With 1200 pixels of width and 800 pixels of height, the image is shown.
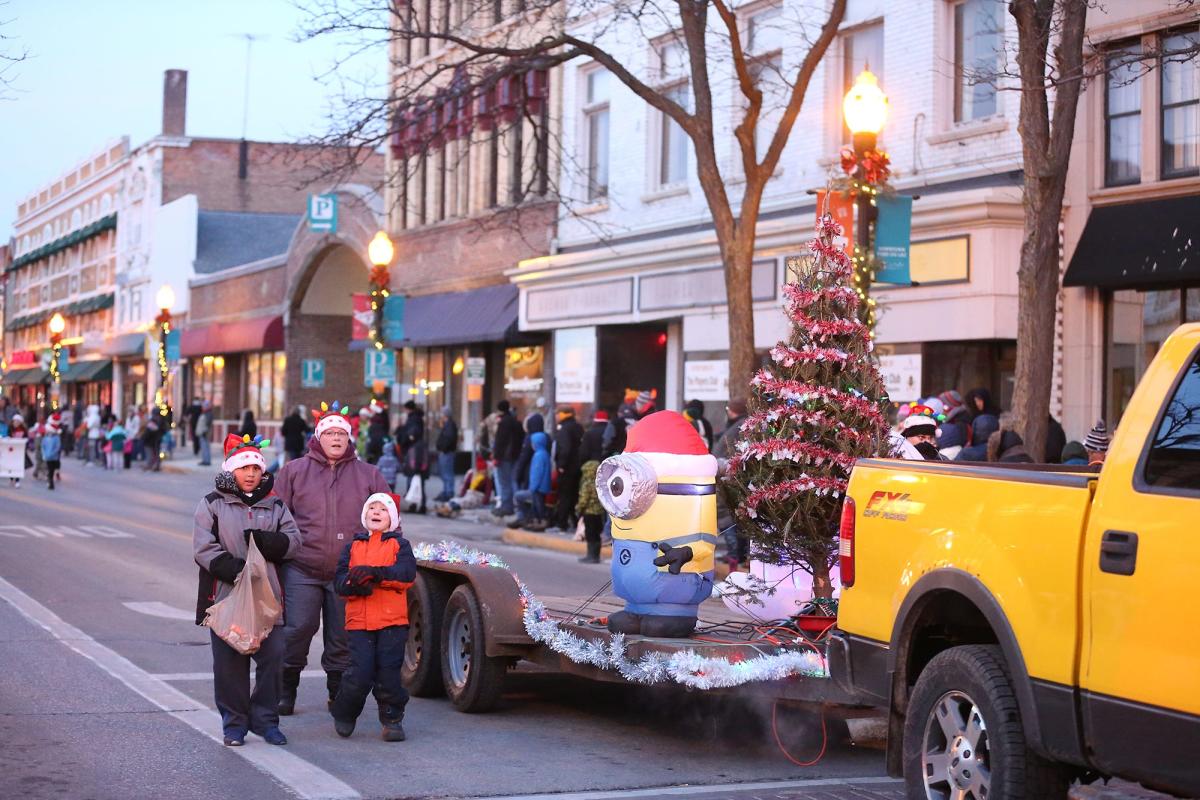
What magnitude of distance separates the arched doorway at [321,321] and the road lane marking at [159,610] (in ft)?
101

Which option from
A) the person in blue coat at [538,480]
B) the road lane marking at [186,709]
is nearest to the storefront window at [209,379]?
the person in blue coat at [538,480]

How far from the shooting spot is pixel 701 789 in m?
7.50

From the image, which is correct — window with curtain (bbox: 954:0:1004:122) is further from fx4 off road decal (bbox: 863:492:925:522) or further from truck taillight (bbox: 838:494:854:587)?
fx4 off road decal (bbox: 863:492:925:522)

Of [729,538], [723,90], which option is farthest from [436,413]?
[729,538]

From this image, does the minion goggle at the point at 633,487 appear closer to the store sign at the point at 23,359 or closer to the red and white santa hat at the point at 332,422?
the red and white santa hat at the point at 332,422

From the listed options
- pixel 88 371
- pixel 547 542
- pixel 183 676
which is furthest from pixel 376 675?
pixel 88 371

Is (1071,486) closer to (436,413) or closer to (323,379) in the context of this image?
(436,413)

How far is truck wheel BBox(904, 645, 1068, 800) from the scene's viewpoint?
18.1 feet

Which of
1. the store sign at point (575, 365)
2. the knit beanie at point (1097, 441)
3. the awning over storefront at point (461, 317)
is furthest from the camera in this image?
the awning over storefront at point (461, 317)

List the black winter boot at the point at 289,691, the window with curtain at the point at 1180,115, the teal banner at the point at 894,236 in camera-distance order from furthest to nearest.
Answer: the teal banner at the point at 894,236, the window with curtain at the point at 1180,115, the black winter boot at the point at 289,691

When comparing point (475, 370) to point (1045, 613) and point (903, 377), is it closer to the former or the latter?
point (903, 377)

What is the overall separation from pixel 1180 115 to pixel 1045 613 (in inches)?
581

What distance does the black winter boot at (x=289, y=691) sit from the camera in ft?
30.2

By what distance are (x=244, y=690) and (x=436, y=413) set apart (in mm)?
29084
